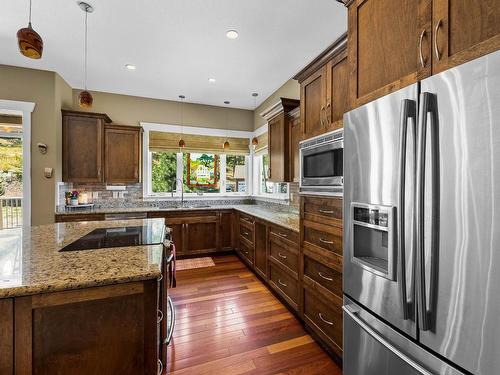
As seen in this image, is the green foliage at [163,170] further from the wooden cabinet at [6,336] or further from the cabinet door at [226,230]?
the wooden cabinet at [6,336]

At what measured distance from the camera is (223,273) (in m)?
3.71

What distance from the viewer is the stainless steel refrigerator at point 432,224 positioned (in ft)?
2.59

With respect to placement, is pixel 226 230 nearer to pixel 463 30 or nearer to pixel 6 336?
pixel 6 336

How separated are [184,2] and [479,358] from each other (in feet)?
9.78

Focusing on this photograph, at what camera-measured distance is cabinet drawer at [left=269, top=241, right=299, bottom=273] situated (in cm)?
245

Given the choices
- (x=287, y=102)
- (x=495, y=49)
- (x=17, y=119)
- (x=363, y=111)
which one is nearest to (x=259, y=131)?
(x=287, y=102)

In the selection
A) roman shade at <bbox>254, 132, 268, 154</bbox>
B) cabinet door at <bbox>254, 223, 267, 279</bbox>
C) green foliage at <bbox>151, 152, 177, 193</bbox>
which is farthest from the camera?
green foliage at <bbox>151, 152, 177, 193</bbox>

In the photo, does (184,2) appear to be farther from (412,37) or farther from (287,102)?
(412,37)

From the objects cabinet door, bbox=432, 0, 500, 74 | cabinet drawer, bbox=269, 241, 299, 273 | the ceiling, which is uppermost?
the ceiling

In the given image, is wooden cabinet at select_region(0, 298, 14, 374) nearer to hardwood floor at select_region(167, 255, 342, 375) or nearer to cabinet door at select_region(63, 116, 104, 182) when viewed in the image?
hardwood floor at select_region(167, 255, 342, 375)

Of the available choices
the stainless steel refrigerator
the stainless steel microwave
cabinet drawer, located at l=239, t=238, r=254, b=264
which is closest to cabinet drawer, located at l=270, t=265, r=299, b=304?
cabinet drawer, located at l=239, t=238, r=254, b=264

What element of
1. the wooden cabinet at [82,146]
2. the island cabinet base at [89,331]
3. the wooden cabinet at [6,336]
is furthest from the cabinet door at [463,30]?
the wooden cabinet at [82,146]

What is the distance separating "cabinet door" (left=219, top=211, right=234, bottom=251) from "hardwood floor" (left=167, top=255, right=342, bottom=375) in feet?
4.37

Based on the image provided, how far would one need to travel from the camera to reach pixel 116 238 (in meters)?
1.76
